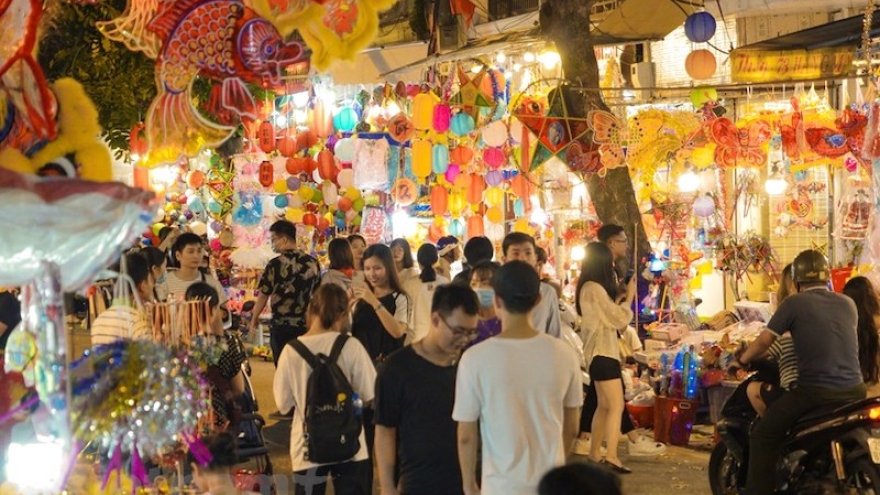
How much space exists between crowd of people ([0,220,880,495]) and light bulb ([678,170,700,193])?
4.03 m

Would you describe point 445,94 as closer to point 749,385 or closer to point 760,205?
point 760,205

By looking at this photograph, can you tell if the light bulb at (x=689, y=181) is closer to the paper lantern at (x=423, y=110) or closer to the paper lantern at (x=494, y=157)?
the paper lantern at (x=494, y=157)

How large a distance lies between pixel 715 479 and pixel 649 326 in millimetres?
4863

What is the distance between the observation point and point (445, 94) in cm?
1525

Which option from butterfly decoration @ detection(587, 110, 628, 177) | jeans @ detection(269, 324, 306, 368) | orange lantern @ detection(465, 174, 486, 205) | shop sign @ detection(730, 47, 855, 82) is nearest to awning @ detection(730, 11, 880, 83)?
shop sign @ detection(730, 47, 855, 82)

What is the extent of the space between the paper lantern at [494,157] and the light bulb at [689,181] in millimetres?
2622

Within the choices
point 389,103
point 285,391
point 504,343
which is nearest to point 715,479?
point 285,391

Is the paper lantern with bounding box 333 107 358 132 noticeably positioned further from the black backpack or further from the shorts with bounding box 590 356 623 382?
the black backpack

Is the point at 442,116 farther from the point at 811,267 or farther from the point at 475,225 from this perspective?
the point at 811,267

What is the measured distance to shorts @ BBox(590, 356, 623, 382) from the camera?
10.5m

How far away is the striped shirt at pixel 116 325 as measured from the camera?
6492 millimetres

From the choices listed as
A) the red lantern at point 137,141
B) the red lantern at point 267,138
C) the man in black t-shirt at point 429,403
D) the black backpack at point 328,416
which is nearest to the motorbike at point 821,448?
the black backpack at point 328,416

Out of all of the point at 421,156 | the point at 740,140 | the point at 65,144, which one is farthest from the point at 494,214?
the point at 65,144

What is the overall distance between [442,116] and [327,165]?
275cm
